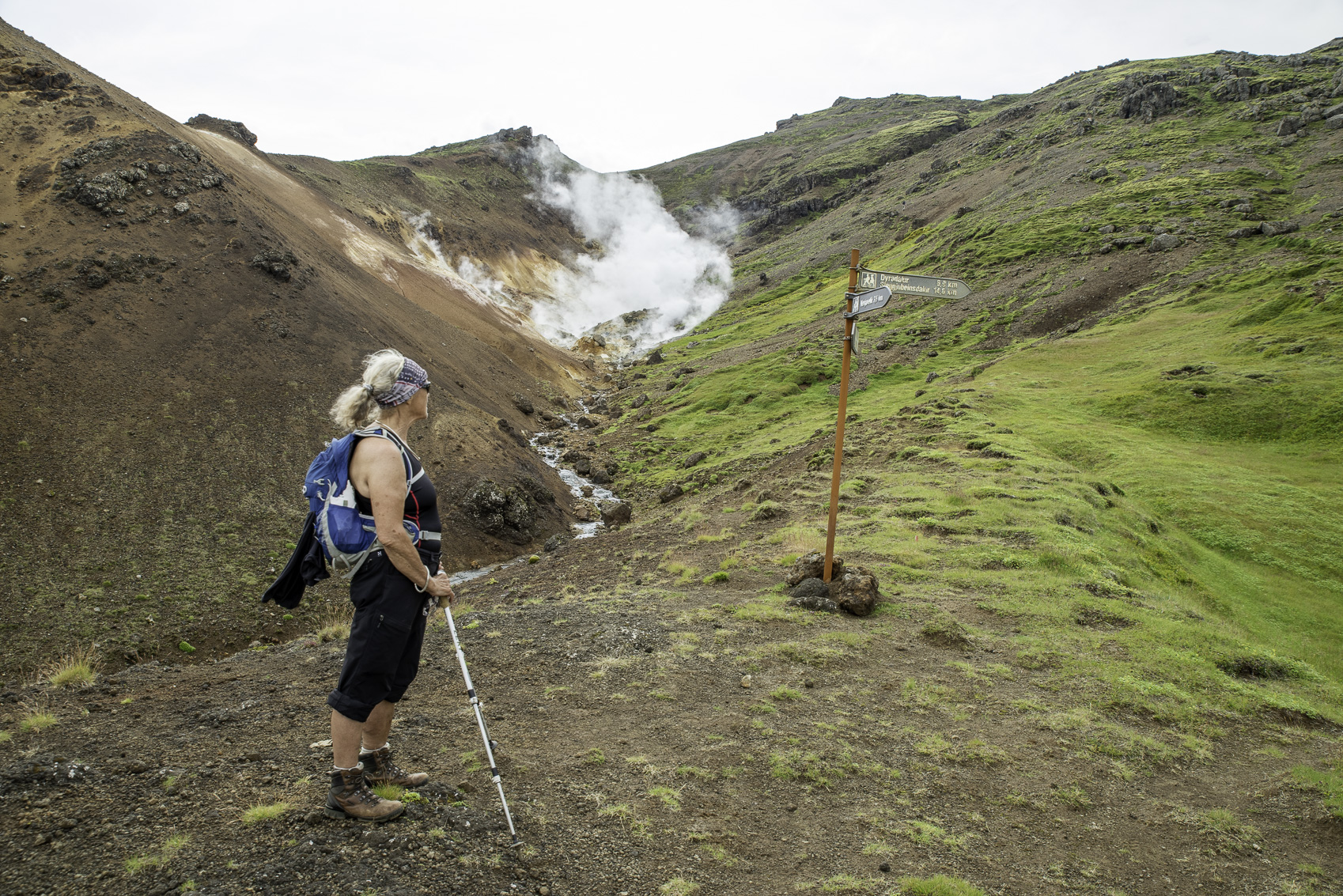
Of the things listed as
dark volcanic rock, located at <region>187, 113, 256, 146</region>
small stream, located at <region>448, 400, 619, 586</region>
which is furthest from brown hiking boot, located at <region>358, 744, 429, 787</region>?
dark volcanic rock, located at <region>187, 113, 256, 146</region>

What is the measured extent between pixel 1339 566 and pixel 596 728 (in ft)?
64.4

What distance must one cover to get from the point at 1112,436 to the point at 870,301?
21.4 m

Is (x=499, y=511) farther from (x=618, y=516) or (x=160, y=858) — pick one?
(x=160, y=858)

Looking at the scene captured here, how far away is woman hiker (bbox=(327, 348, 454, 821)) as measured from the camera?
4.65m

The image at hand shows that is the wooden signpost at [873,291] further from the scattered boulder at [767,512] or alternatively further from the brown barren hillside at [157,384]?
the brown barren hillside at [157,384]

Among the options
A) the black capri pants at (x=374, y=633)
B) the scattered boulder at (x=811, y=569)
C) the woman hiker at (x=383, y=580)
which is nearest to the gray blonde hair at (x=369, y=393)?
the woman hiker at (x=383, y=580)

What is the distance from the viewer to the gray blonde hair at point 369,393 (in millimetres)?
4934

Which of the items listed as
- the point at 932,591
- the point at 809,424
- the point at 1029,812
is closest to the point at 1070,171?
the point at 809,424

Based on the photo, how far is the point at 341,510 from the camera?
4719 millimetres

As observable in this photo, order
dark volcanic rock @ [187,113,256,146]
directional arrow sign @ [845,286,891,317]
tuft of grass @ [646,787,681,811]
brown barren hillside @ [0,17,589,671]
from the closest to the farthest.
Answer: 1. tuft of grass @ [646,787,681,811]
2. directional arrow sign @ [845,286,891,317]
3. brown barren hillside @ [0,17,589,671]
4. dark volcanic rock @ [187,113,256,146]

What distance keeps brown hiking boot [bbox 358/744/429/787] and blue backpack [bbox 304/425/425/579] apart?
1.65m

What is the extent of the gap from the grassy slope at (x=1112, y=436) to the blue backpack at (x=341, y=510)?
9.33m

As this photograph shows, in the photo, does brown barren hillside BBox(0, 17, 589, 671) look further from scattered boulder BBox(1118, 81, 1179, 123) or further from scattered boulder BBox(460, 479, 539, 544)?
scattered boulder BBox(1118, 81, 1179, 123)

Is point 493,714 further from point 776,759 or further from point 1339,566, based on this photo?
point 1339,566
